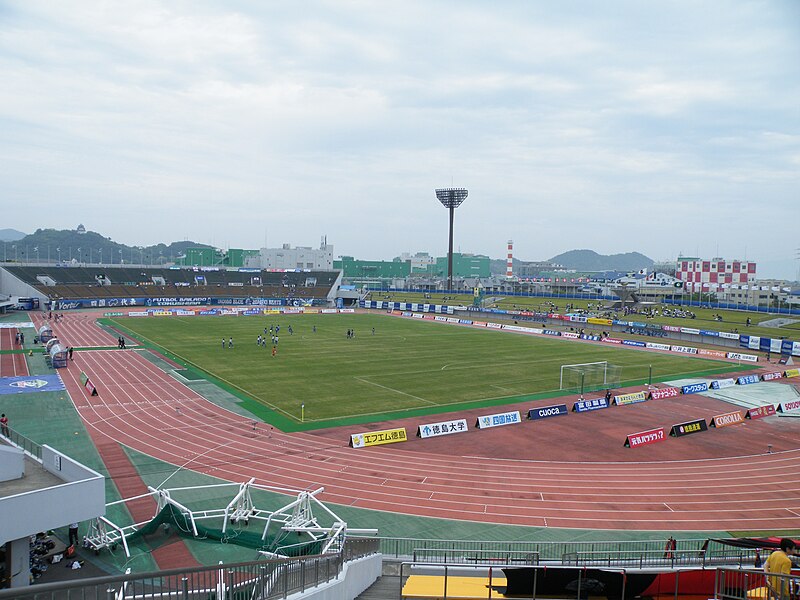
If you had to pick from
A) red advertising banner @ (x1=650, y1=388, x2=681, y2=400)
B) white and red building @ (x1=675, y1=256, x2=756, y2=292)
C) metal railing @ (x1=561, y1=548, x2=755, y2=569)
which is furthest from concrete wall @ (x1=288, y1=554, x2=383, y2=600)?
white and red building @ (x1=675, y1=256, x2=756, y2=292)

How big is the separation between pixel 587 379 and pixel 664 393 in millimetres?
5241

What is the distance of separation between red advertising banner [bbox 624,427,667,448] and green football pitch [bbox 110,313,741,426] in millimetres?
9163

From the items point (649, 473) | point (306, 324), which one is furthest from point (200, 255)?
point (649, 473)

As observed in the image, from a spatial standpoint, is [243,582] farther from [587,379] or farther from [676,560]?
[587,379]

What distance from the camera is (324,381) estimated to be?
40688 millimetres

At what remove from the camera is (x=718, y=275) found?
128 m

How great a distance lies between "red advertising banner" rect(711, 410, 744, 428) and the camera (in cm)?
3203

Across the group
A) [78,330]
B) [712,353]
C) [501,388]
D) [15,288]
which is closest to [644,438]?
[501,388]

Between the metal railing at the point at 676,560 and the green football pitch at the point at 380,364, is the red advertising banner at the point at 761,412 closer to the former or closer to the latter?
the green football pitch at the point at 380,364

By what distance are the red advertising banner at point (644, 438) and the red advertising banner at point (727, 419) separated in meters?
4.52

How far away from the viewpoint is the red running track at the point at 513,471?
2045 cm

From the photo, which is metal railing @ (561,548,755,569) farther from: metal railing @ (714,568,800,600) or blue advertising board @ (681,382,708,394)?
blue advertising board @ (681,382,708,394)

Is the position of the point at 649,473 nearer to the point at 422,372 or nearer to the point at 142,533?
the point at 142,533

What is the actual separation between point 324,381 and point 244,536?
23669 mm
